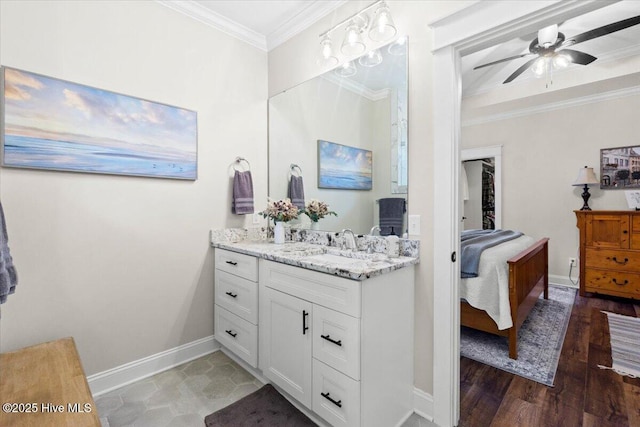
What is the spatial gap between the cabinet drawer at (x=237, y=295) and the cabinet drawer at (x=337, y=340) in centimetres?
60

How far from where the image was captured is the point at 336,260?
1.75 metres

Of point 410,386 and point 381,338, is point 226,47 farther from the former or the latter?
point 410,386

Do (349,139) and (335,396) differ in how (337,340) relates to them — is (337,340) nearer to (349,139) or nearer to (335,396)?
(335,396)

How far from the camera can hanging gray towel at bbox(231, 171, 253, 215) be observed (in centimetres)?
250

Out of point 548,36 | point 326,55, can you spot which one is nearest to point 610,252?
point 548,36

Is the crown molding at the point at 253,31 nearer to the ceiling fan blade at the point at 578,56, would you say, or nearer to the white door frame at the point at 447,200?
the white door frame at the point at 447,200

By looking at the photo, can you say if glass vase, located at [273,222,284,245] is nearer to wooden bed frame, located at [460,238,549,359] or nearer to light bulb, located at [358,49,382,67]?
light bulb, located at [358,49,382,67]

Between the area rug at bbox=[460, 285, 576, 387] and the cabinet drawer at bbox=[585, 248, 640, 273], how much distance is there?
2.96 ft

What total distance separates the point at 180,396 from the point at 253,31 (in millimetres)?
2841

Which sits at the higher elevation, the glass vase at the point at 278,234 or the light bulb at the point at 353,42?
the light bulb at the point at 353,42

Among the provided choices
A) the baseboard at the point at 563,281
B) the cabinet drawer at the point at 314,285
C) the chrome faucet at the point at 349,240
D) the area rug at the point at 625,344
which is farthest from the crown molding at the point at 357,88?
the baseboard at the point at 563,281

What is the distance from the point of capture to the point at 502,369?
2.15 metres

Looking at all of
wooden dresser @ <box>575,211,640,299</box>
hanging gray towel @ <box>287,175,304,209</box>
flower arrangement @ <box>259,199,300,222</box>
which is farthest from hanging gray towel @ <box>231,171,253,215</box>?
wooden dresser @ <box>575,211,640,299</box>

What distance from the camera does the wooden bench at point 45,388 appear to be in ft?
3.77
